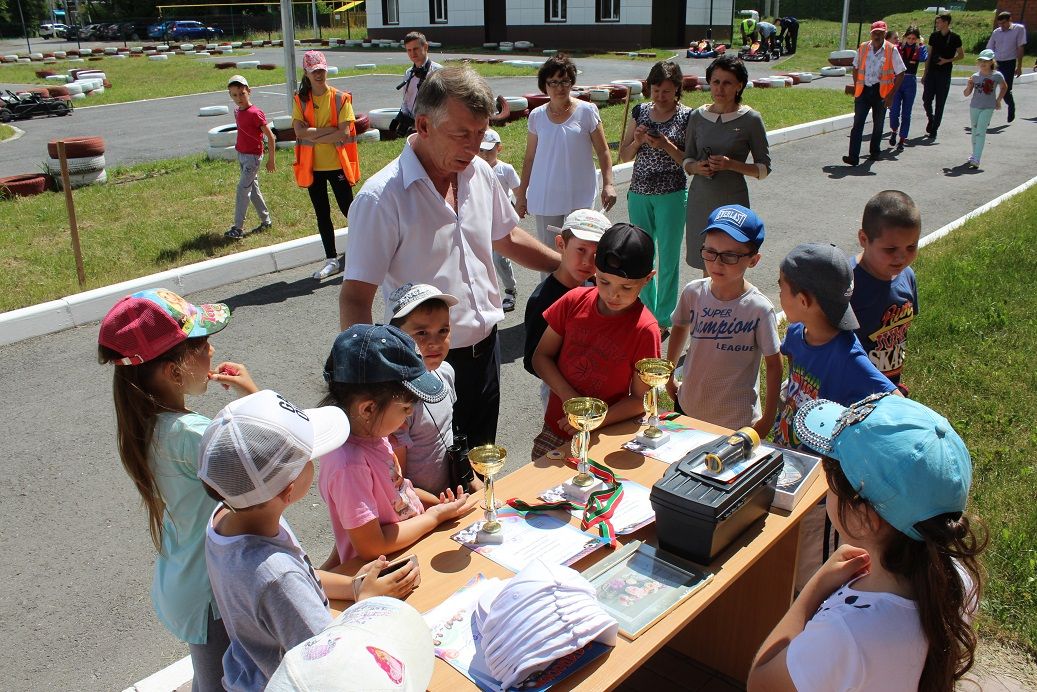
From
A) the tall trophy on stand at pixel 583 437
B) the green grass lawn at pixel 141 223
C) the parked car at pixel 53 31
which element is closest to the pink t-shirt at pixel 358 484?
the tall trophy on stand at pixel 583 437

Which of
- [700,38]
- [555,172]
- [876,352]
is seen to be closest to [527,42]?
[700,38]

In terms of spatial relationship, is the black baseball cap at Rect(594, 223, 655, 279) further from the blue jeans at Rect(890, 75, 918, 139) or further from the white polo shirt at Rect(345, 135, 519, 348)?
the blue jeans at Rect(890, 75, 918, 139)

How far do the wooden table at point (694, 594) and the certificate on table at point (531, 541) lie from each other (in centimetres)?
3

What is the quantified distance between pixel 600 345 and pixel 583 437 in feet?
2.30

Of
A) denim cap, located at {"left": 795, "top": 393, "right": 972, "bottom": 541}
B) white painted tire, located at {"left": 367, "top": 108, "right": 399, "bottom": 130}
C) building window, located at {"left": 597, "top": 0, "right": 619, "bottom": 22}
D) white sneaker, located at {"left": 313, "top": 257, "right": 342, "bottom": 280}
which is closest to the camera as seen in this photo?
denim cap, located at {"left": 795, "top": 393, "right": 972, "bottom": 541}

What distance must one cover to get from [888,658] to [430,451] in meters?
1.74

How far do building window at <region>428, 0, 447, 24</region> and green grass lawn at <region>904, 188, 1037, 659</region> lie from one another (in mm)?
34170

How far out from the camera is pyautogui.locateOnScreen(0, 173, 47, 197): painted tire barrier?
416 inches

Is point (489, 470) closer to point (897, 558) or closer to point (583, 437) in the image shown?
point (583, 437)

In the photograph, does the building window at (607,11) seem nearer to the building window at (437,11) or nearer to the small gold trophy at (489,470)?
the building window at (437,11)

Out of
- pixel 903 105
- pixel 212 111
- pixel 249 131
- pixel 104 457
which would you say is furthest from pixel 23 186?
pixel 903 105

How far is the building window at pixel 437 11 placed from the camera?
3938cm

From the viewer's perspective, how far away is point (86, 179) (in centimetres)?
1133

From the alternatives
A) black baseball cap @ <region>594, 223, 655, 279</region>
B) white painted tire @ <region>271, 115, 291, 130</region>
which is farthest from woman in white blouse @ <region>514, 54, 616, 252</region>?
white painted tire @ <region>271, 115, 291, 130</region>
